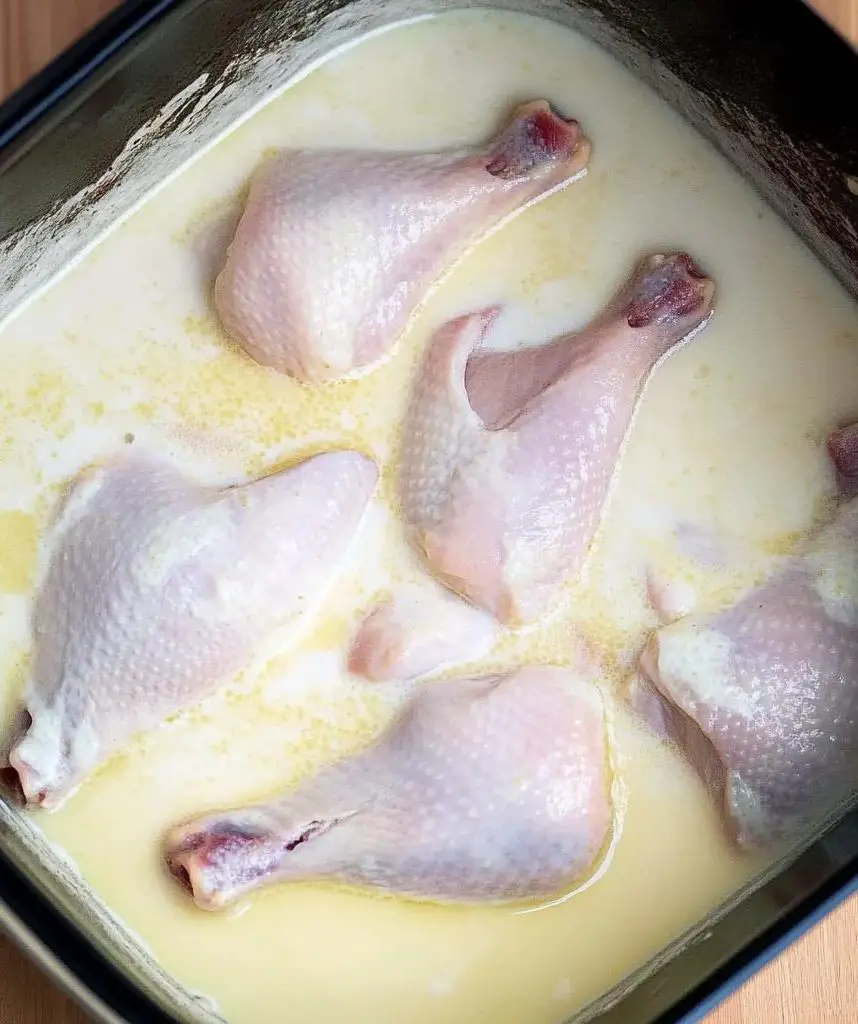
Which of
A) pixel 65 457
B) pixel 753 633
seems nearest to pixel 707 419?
pixel 753 633

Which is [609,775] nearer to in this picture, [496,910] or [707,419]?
[496,910]

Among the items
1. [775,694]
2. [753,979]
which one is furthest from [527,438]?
[753,979]

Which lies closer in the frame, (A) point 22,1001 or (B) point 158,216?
(A) point 22,1001

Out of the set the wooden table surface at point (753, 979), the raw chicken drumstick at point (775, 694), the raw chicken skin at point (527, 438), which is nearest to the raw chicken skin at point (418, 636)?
the raw chicken skin at point (527, 438)

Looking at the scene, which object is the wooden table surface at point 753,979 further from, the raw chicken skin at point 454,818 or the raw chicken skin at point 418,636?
the raw chicken skin at point 418,636

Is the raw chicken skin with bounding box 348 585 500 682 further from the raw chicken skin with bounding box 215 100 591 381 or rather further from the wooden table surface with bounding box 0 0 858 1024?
the wooden table surface with bounding box 0 0 858 1024

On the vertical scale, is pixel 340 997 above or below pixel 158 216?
below
